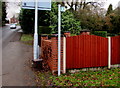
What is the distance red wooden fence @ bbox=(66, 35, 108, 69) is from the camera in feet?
17.7

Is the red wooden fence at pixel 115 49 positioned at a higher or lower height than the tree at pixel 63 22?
lower

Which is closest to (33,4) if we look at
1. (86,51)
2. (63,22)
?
(86,51)

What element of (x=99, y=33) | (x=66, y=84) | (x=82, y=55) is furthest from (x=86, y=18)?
(x=66, y=84)

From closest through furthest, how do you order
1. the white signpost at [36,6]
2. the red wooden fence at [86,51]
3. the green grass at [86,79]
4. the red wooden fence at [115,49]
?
the green grass at [86,79]
the red wooden fence at [86,51]
the red wooden fence at [115,49]
the white signpost at [36,6]

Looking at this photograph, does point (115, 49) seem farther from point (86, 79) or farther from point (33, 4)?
point (33, 4)

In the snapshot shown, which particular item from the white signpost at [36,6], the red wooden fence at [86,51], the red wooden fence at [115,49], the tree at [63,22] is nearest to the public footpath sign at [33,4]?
the white signpost at [36,6]

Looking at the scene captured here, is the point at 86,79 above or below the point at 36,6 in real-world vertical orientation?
below

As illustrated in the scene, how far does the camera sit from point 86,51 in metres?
5.58

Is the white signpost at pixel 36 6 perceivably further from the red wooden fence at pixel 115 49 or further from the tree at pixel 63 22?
the tree at pixel 63 22

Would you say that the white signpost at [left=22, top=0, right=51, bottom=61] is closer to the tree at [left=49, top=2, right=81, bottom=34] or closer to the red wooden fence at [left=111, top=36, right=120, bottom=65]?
the red wooden fence at [left=111, top=36, right=120, bottom=65]

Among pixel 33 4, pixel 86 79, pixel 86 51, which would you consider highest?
pixel 33 4

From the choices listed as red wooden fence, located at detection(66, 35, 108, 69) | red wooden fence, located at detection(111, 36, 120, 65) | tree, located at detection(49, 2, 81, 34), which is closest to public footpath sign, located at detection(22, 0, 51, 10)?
red wooden fence, located at detection(66, 35, 108, 69)

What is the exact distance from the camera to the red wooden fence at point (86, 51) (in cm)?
539

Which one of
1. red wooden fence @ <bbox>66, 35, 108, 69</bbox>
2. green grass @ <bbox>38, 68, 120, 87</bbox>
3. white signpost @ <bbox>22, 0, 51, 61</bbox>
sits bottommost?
green grass @ <bbox>38, 68, 120, 87</bbox>
